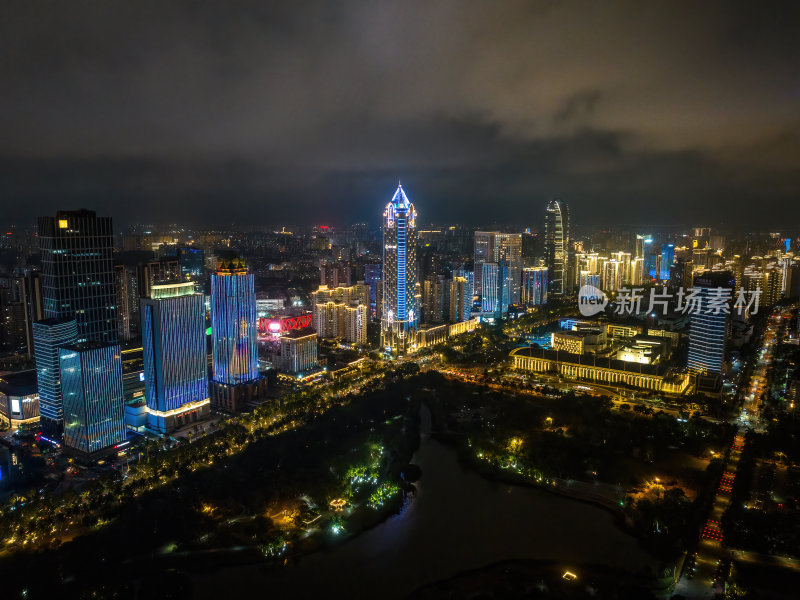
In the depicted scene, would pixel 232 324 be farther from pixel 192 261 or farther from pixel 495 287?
pixel 495 287

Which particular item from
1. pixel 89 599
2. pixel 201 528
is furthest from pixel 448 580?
pixel 89 599

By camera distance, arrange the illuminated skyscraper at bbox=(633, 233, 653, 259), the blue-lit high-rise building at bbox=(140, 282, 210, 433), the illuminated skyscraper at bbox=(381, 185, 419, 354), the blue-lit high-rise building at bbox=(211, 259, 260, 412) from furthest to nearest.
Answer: the illuminated skyscraper at bbox=(633, 233, 653, 259) → the illuminated skyscraper at bbox=(381, 185, 419, 354) → the blue-lit high-rise building at bbox=(211, 259, 260, 412) → the blue-lit high-rise building at bbox=(140, 282, 210, 433)

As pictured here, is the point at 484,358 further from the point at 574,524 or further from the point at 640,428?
the point at 574,524

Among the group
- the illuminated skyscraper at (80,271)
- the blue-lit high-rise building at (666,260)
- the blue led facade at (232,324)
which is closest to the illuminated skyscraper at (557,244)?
the blue-lit high-rise building at (666,260)

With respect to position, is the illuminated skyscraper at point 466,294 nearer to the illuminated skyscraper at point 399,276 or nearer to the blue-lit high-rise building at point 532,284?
the blue-lit high-rise building at point 532,284

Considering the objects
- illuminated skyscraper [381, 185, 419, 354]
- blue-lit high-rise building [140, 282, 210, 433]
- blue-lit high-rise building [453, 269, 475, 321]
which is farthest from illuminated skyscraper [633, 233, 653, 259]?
blue-lit high-rise building [140, 282, 210, 433]

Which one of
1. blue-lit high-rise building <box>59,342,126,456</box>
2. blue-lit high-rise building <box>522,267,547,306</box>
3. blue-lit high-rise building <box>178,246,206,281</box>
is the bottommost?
blue-lit high-rise building <box>59,342,126,456</box>

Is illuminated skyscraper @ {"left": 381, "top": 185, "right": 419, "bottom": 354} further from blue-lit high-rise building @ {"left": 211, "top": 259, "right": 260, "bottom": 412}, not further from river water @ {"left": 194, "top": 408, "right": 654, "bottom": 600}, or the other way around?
river water @ {"left": 194, "top": 408, "right": 654, "bottom": 600}

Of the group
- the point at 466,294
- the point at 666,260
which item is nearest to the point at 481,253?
the point at 466,294
